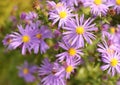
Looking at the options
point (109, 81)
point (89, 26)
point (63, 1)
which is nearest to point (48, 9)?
point (63, 1)

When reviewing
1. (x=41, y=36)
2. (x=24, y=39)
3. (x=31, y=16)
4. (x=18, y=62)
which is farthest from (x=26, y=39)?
(x=18, y=62)

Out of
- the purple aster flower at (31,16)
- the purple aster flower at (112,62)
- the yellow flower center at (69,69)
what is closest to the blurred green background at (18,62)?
the purple aster flower at (112,62)

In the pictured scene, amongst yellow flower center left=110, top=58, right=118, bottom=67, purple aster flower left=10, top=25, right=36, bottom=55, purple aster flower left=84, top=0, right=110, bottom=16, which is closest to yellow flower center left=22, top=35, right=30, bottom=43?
purple aster flower left=10, top=25, right=36, bottom=55

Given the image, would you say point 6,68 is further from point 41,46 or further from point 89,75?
point 41,46

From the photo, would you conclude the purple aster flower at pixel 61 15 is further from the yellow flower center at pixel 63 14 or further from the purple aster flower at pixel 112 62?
the purple aster flower at pixel 112 62

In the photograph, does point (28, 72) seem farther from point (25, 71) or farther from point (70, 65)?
point (70, 65)

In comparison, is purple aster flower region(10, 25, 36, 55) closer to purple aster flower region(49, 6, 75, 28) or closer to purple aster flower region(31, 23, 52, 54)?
purple aster flower region(31, 23, 52, 54)

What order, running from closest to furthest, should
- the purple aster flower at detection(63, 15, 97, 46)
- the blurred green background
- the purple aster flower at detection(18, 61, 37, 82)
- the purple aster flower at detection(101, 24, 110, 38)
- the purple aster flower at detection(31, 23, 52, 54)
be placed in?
1. the purple aster flower at detection(63, 15, 97, 46)
2. the purple aster flower at detection(31, 23, 52, 54)
3. the purple aster flower at detection(101, 24, 110, 38)
4. the blurred green background
5. the purple aster flower at detection(18, 61, 37, 82)
